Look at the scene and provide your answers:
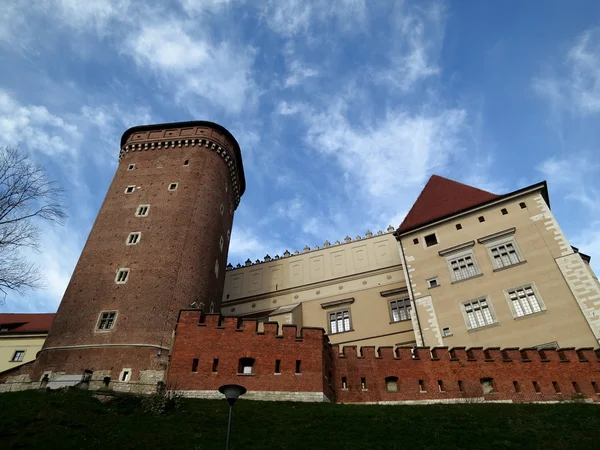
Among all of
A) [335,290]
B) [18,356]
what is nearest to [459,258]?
[335,290]

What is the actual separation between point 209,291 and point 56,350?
29.8 ft

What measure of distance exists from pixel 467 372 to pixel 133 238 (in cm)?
2032

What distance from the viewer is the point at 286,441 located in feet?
50.1

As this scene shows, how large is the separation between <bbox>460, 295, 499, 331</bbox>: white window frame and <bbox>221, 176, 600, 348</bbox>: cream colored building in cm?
5

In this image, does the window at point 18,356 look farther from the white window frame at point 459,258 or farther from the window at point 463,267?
the window at point 463,267

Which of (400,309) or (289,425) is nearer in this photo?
(289,425)

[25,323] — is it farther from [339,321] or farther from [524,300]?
[524,300]

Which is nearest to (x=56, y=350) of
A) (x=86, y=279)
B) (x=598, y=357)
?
(x=86, y=279)

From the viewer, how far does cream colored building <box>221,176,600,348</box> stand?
25.2 metres

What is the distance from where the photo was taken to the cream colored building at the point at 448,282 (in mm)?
25219

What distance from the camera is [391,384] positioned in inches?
896

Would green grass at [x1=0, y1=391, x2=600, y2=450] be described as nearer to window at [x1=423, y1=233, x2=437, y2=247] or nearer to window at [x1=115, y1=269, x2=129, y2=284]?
window at [x1=115, y1=269, x2=129, y2=284]

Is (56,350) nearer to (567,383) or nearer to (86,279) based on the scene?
(86,279)

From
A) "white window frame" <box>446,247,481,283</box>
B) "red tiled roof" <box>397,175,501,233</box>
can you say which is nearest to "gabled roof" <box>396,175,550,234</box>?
"red tiled roof" <box>397,175,501,233</box>
